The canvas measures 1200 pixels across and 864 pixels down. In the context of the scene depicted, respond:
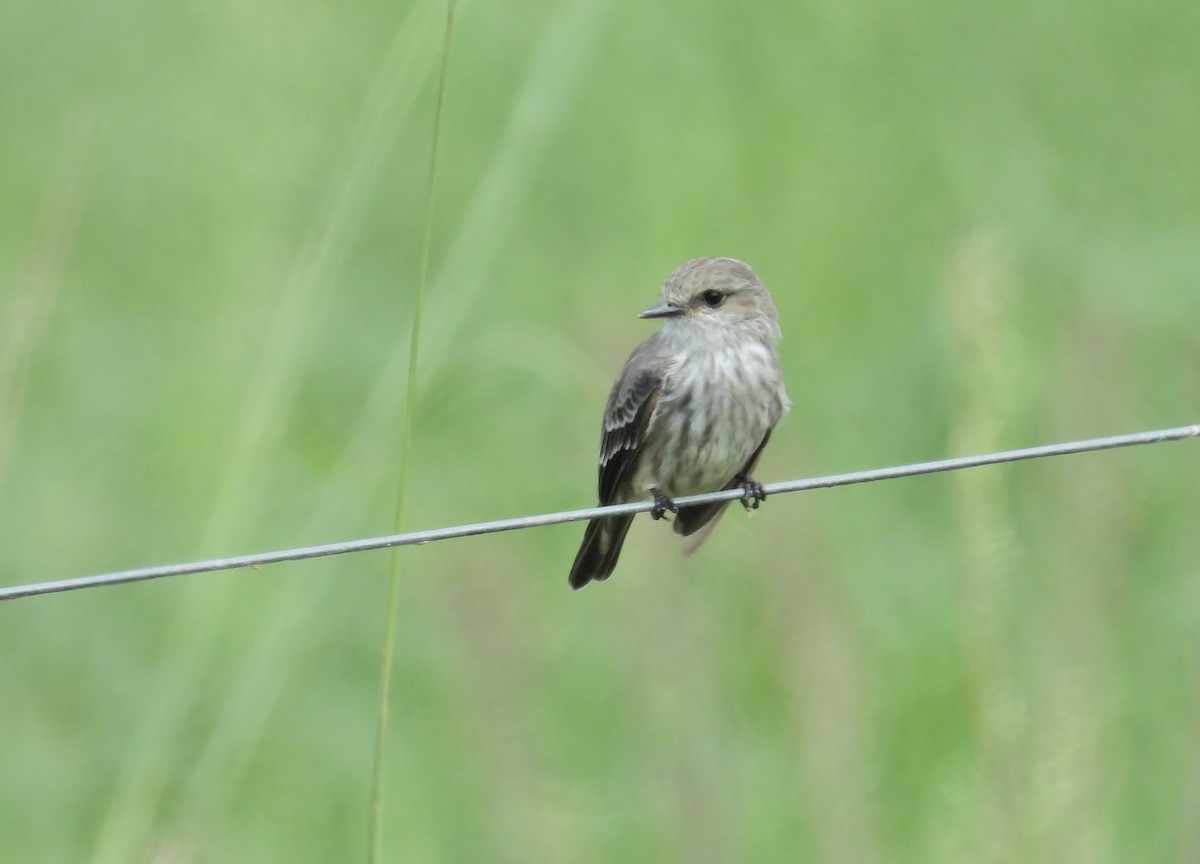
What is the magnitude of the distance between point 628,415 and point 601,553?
39 cm

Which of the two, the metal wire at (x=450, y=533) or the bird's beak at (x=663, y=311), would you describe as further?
the bird's beak at (x=663, y=311)

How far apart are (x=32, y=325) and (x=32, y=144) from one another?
25.5 feet

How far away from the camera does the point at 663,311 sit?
573 cm

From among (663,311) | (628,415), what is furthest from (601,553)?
(663,311)

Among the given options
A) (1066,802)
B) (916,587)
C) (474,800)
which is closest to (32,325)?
(1066,802)

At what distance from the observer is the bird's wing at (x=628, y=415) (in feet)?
19.1

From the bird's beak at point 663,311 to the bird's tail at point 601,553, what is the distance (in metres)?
0.58

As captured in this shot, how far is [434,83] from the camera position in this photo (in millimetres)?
10883

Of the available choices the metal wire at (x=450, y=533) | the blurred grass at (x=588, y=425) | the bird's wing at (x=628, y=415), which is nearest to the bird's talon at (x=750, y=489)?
the blurred grass at (x=588, y=425)

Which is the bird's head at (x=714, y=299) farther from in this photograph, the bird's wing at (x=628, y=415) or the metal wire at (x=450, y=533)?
the metal wire at (x=450, y=533)

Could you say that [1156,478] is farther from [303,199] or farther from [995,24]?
[303,199]

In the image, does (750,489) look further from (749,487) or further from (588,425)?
(588,425)

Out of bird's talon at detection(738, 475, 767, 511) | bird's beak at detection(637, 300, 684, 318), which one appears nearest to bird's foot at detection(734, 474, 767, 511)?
bird's talon at detection(738, 475, 767, 511)

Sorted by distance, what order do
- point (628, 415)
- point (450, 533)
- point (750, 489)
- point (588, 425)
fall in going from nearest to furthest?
point (450, 533) → point (750, 489) → point (628, 415) → point (588, 425)
